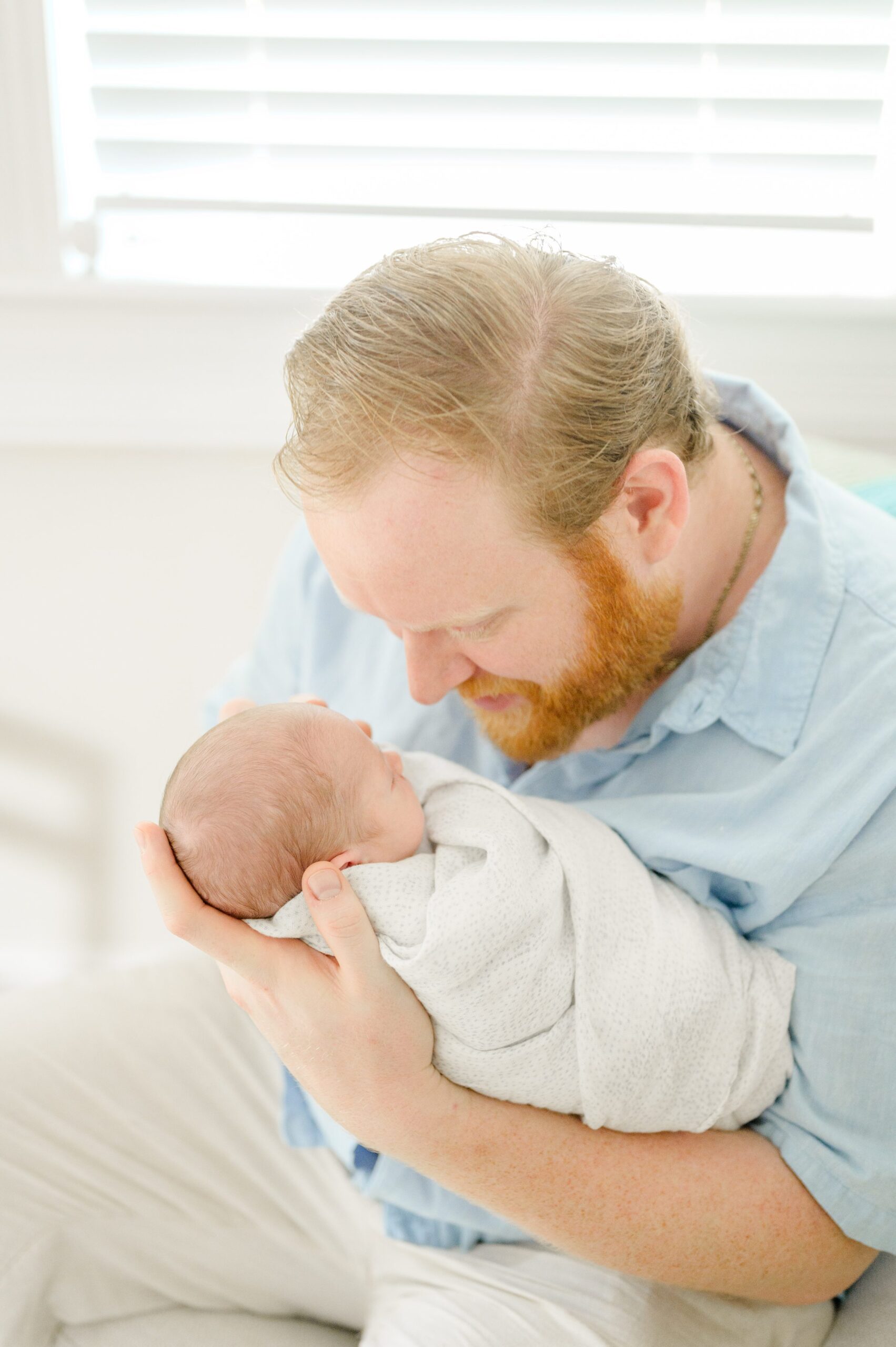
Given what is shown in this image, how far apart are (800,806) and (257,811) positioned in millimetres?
461

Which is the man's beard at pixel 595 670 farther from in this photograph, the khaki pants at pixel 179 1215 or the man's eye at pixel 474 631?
the khaki pants at pixel 179 1215

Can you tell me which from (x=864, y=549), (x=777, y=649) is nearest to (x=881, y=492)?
(x=864, y=549)

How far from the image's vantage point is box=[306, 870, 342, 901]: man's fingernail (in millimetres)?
880

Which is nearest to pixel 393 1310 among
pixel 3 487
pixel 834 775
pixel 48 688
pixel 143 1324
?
pixel 143 1324

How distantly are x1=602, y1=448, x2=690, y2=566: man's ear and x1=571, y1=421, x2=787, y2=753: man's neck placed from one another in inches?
2.1

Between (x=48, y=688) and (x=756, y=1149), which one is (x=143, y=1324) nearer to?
(x=756, y=1149)

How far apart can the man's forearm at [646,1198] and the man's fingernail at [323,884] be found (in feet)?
0.74

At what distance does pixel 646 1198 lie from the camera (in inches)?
37.9

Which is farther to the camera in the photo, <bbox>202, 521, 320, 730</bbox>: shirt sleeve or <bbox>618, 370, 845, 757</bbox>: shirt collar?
<bbox>202, 521, 320, 730</bbox>: shirt sleeve

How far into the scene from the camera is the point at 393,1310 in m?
1.08

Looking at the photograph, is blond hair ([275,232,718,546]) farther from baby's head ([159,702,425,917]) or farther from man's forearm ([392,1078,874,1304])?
man's forearm ([392,1078,874,1304])

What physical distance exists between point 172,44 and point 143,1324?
1.68 m

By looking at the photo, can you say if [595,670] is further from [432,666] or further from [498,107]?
[498,107]

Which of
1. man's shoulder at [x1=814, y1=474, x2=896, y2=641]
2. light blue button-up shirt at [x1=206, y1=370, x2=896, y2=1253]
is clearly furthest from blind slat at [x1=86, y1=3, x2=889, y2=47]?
man's shoulder at [x1=814, y1=474, x2=896, y2=641]
